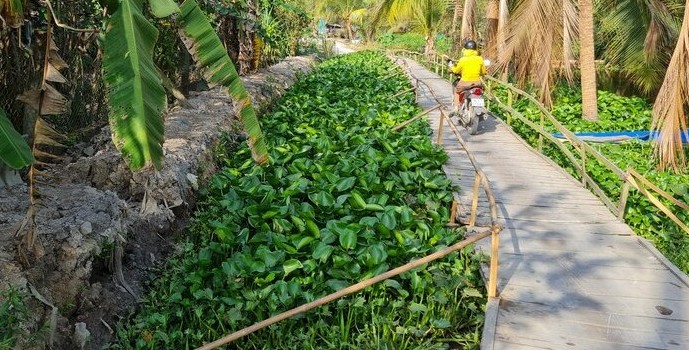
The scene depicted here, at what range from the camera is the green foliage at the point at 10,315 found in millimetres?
2779

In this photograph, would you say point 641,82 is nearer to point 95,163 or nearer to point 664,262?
point 664,262

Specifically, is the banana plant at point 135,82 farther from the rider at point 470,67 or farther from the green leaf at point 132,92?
the rider at point 470,67

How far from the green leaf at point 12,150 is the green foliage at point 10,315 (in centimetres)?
73

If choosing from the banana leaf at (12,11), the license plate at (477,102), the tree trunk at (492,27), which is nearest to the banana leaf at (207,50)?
the banana leaf at (12,11)

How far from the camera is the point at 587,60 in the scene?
11.2 meters

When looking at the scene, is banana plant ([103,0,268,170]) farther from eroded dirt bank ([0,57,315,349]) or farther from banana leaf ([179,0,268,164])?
eroded dirt bank ([0,57,315,349])

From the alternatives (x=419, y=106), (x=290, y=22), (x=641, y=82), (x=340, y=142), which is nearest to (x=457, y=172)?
(x=340, y=142)

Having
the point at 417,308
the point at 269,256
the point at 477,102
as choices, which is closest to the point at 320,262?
the point at 269,256

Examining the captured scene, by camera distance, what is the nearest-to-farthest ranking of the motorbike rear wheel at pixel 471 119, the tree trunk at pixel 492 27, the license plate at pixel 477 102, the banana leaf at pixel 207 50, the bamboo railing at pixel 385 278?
the bamboo railing at pixel 385 278 < the banana leaf at pixel 207 50 < the license plate at pixel 477 102 < the motorbike rear wheel at pixel 471 119 < the tree trunk at pixel 492 27

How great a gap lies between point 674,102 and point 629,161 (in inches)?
53.0

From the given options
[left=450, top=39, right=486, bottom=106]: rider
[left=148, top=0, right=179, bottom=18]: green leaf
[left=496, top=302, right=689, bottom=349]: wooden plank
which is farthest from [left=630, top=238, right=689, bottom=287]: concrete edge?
[left=450, top=39, right=486, bottom=106]: rider

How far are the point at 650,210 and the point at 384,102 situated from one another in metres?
5.92

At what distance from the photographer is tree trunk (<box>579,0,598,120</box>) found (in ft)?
35.4

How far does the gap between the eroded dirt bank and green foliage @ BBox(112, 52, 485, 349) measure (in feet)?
0.71
